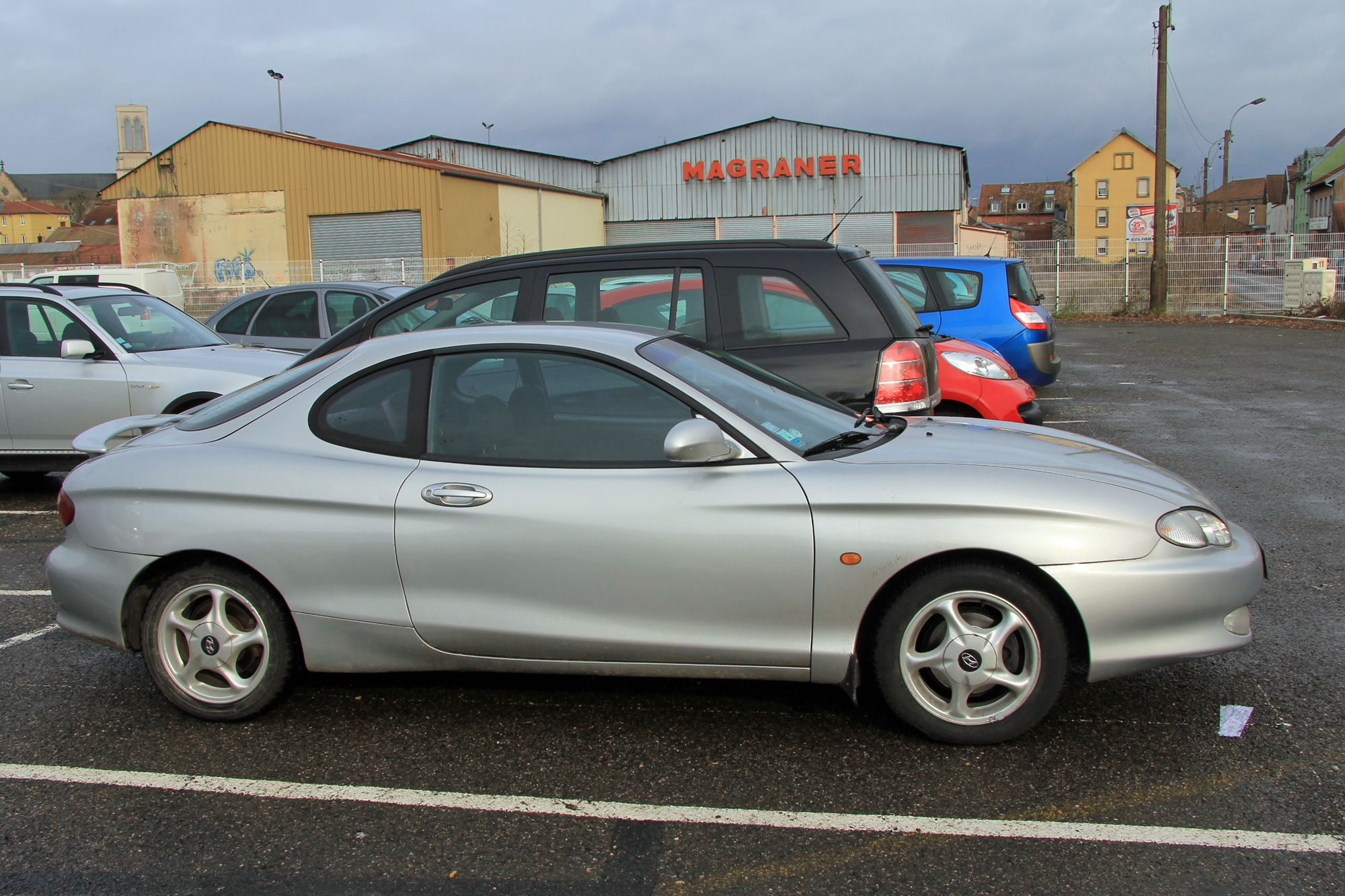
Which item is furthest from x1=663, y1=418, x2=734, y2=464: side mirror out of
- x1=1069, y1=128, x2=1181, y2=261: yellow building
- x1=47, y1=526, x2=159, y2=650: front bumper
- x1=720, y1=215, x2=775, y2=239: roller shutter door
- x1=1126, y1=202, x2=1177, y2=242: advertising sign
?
x1=1069, y1=128, x2=1181, y2=261: yellow building

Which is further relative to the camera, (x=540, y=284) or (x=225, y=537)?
(x=540, y=284)

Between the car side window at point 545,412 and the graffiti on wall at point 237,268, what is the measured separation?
32670 millimetres

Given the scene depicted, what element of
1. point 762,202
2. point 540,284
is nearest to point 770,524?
point 540,284

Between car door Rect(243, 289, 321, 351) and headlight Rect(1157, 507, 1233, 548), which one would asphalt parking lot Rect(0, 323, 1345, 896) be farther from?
car door Rect(243, 289, 321, 351)

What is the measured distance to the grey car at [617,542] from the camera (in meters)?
3.45

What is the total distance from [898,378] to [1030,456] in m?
1.97

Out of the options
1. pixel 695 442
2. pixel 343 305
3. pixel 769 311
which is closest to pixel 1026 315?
pixel 769 311

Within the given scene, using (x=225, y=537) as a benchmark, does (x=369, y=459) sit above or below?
above

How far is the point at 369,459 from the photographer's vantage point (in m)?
3.83

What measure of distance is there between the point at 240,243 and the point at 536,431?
3601 centimetres

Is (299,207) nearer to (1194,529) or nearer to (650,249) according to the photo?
(650,249)

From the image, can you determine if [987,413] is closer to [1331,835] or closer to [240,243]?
[1331,835]

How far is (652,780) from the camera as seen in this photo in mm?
3414

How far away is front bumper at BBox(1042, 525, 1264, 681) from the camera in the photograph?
11.1ft
